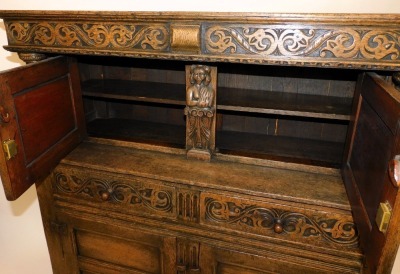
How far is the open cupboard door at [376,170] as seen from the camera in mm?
688

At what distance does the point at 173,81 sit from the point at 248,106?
1.88 ft

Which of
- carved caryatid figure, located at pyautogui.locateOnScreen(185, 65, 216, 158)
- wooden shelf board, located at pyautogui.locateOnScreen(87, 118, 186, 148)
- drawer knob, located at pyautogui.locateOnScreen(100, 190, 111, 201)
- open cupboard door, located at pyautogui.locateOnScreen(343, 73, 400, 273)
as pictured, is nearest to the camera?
open cupboard door, located at pyautogui.locateOnScreen(343, 73, 400, 273)

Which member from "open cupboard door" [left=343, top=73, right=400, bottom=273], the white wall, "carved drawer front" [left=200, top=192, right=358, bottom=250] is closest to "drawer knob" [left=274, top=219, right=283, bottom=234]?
"carved drawer front" [left=200, top=192, right=358, bottom=250]

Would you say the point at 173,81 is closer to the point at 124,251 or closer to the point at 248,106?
the point at 248,106

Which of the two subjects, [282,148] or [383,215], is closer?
[383,215]

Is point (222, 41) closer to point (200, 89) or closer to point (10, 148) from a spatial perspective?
point (200, 89)

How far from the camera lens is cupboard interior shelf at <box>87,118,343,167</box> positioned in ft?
4.51

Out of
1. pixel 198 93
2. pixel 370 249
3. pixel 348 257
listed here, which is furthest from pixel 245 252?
pixel 198 93

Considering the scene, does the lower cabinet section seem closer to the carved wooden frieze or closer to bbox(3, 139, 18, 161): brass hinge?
bbox(3, 139, 18, 161): brass hinge

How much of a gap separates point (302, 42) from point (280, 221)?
65 centimetres

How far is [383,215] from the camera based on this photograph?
0.70 m

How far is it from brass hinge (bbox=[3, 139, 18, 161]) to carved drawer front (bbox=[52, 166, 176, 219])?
35 cm

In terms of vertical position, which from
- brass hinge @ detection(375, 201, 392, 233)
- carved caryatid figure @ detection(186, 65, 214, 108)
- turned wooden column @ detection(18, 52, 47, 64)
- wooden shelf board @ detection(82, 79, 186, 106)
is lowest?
brass hinge @ detection(375, 201, 392, 233)

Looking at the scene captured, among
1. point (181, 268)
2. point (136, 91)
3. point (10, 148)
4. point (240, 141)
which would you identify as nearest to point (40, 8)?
point (136, 91)
